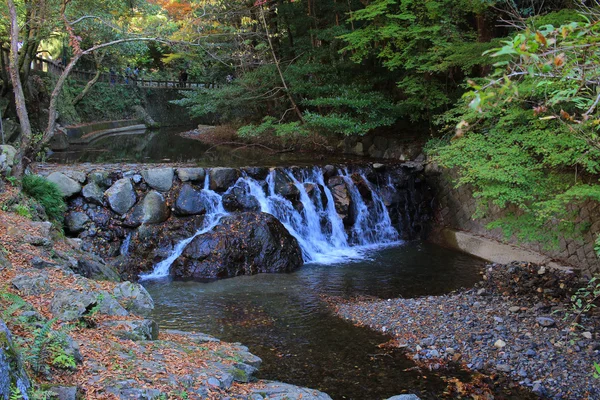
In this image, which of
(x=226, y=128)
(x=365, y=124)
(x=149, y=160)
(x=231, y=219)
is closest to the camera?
(x=231, y=219)

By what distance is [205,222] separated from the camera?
33.2 feet

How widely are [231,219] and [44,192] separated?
350cm

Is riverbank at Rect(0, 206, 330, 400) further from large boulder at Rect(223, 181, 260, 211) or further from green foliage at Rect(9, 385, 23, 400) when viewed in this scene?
large boulder at Rect(223, 181, 260, 211)

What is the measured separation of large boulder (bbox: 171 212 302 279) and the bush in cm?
241

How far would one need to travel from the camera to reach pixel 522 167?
7.12 metres

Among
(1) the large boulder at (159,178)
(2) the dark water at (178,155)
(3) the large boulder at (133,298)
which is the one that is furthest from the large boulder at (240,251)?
(2) the dark water at (178,155)

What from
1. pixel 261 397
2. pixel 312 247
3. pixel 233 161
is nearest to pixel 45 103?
pixel 233 161

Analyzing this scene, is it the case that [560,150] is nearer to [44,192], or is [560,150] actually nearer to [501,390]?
[501,390]

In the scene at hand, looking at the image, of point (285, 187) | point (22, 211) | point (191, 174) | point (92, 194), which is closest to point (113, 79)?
point (191, 174)

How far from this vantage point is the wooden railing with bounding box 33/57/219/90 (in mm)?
20716

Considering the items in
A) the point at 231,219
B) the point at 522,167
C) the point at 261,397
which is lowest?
the point at 261,397

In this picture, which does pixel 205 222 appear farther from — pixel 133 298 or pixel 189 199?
pixel 133 298

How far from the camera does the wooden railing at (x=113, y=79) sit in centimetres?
2072

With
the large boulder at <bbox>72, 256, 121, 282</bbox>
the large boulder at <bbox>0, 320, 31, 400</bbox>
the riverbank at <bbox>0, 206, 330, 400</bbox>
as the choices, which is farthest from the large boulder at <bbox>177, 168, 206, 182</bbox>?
the large boulder at <bbox>0, 320, 31, 400</bbox>
